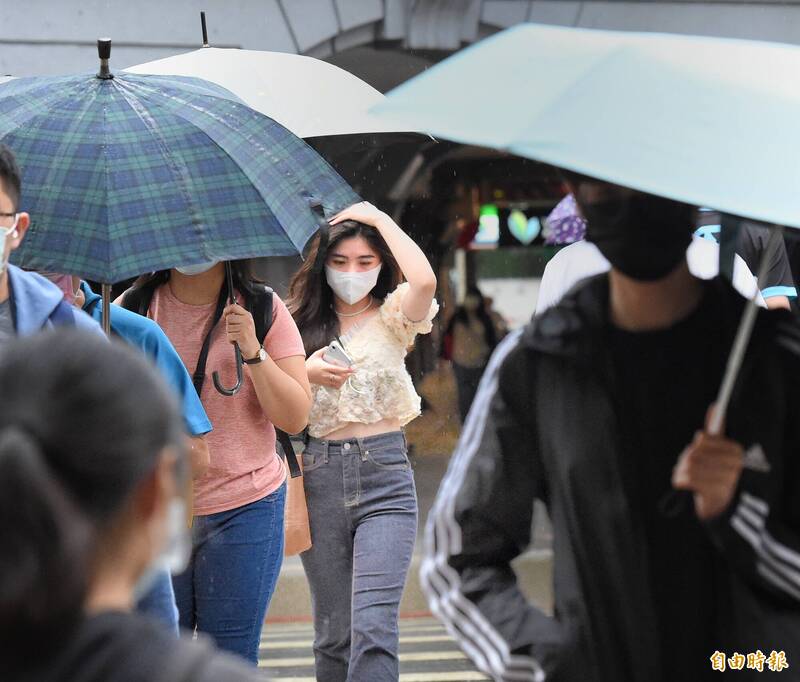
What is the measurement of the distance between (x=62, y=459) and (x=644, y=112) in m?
1.08

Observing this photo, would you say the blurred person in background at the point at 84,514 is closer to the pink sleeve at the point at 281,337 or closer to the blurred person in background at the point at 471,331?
the pink sleeve at the point at 281,337

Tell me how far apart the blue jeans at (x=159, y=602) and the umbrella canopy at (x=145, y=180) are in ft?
2.54

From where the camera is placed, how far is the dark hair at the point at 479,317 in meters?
14.3

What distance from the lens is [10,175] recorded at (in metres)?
3.26

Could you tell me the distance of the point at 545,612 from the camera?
245cm

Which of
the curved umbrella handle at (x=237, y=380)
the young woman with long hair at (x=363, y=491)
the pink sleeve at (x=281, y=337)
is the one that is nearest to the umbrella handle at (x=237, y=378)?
the curved umbrella handle at (x=237, y=380)

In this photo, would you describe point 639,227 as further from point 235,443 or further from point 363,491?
point 363,491

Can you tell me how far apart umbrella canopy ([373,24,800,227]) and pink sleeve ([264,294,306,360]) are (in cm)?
214

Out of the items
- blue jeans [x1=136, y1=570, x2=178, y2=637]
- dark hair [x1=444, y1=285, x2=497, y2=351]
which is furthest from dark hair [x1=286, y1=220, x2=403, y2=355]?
dark hair [x1=444, y1=285, x2=497, y2=351]

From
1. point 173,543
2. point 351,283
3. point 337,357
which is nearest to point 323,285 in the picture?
point 351,283

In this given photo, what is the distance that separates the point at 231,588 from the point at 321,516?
1.91 ft

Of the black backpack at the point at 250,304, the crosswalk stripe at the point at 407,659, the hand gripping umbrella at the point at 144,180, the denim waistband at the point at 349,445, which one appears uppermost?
the hand gripping umbrella at the point at 144,180

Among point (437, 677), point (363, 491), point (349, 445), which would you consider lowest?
point (437, 677)

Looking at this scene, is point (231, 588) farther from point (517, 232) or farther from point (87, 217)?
point (517, 232)
